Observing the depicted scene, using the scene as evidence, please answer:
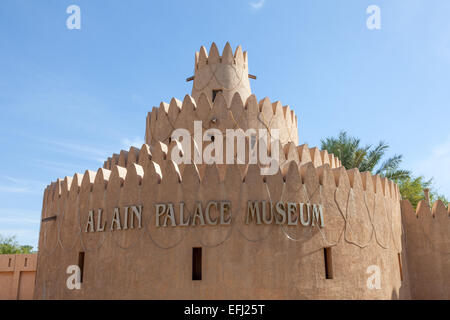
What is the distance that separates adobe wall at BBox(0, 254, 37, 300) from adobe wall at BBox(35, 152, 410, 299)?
34.1 feet

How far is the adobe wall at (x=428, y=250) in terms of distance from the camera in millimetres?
14305

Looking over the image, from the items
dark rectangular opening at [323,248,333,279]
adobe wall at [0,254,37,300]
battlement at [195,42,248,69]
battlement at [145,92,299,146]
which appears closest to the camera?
dark rectangular opening at [323,248,333,279]

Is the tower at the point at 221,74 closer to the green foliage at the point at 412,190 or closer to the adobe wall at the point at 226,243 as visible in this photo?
the adobe wall at the point at 226,243

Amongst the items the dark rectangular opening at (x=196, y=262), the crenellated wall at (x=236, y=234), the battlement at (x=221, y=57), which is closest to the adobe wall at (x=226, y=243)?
the crenellated wall at (x=236, y=234)

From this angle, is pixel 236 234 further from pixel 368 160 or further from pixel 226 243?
pixel 368 160

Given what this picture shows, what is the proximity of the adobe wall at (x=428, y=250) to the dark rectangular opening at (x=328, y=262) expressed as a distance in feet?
17.2

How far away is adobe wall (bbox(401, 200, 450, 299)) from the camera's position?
14.3 m

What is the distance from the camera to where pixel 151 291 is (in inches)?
421

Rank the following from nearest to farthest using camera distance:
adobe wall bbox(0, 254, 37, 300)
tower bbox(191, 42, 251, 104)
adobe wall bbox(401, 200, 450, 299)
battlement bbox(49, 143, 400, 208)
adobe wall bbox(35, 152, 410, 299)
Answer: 1. adobe wall bbox(35, 152, 410, 299)
2. battlement bbox(49, 143, 400, 208)
3. adobe wall bbox(401, 200, 450, 299)
4. tower bbox(191, 42, 251, 104)
5. adobe wall bbox(0, 254, 37, 300)

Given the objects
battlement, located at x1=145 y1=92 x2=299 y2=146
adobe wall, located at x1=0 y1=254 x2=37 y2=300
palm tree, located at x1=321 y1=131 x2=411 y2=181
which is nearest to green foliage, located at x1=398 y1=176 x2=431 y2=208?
palm tree, located at x1=321 y1=131 x2=411 y2=181

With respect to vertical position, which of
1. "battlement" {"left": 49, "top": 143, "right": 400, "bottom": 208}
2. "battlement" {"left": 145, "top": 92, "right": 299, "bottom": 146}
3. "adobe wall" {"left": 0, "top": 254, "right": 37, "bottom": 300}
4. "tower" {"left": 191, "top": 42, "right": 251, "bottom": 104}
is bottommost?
"adobe wall" {"left": 0, "top": 254, "right": 37, "bottom": 300}

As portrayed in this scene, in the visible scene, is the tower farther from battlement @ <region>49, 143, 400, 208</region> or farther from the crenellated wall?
battlement @ <region>49, 143, 400, 208</region>
